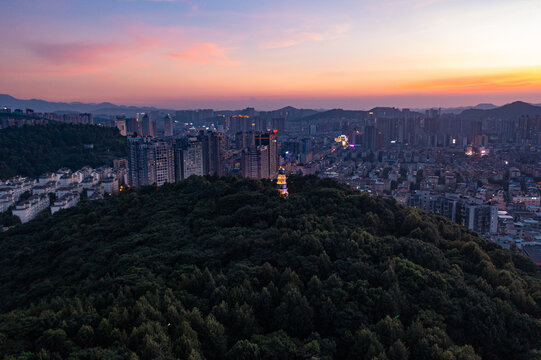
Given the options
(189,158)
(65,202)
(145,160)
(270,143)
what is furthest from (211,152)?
(65,202)

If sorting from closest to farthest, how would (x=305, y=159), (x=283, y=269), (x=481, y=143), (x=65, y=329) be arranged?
(x=65, y=329) → (x=283, y=269) → (x=305, y=159) → (x=481, y=143)

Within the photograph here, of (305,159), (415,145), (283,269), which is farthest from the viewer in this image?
(415,145)

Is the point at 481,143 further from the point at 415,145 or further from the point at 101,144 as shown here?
the point at 101,144

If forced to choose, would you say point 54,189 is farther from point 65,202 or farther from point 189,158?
point 189,158

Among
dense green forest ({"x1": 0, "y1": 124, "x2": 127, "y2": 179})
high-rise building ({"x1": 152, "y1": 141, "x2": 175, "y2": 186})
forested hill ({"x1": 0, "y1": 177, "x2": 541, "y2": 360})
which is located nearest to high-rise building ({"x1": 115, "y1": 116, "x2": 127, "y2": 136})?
dense green forest ({"x1": 0, "y1": 124, "x2": 127, "y2": 179})

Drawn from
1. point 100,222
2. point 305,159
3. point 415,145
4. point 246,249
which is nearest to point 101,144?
point 305,159

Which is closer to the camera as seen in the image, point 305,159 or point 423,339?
point 423,339

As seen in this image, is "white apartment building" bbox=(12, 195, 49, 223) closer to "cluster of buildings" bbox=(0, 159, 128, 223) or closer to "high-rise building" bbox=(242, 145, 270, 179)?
"cluster of buildings" bbox=(0, 159, 128, 223)

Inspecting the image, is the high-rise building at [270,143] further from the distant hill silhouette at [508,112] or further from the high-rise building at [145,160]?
the distant hill silhouette at [508,112]
